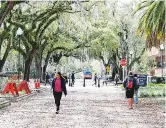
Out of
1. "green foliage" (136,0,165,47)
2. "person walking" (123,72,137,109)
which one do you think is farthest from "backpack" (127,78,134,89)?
"green foliage" (136,0,165,47)

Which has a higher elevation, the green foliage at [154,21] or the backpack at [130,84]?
the green foliage at [154,21]

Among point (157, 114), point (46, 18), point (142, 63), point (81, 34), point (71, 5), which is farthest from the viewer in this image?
point (142, 63)

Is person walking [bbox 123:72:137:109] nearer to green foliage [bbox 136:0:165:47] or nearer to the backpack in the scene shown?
the backpack

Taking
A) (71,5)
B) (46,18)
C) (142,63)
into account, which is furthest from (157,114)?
(142,63)

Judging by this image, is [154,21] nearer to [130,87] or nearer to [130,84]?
[130,84]

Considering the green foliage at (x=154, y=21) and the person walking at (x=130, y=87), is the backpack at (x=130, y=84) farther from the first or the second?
the green foliage at (x=154, y=21)

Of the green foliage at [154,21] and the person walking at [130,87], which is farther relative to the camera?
the green foliage at [154,21]

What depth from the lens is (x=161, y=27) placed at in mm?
23797

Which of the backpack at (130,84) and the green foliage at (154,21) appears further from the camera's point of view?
the green foliage at (154,21)

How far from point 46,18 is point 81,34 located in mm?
18115

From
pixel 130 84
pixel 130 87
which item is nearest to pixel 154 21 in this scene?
pixel 130 84

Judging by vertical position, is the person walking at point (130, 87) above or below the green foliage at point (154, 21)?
below

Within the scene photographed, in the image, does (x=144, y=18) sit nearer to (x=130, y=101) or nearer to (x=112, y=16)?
(x=130, y=101)

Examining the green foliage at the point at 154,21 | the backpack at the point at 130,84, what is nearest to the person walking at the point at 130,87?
the backpack at the point at 130,84
